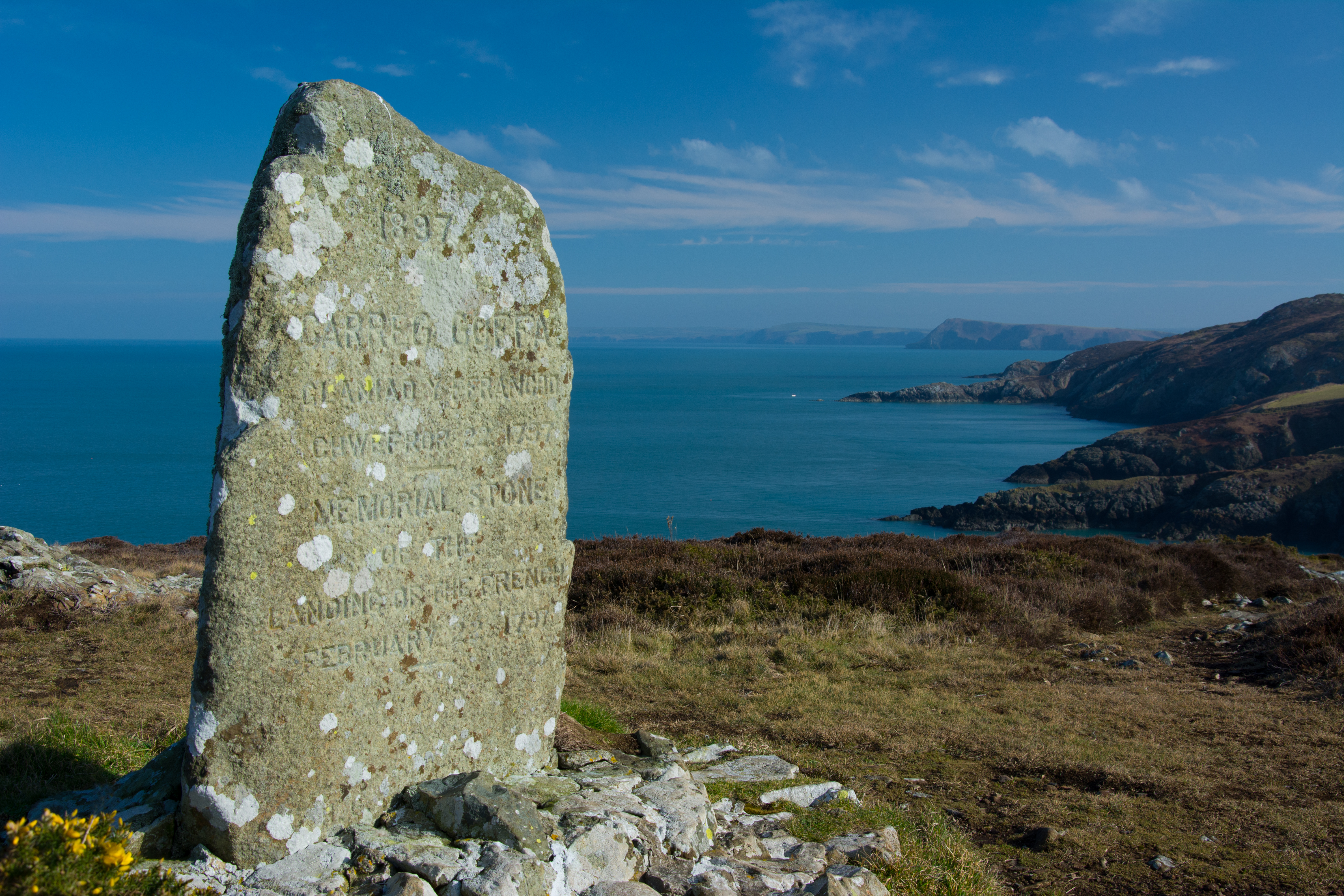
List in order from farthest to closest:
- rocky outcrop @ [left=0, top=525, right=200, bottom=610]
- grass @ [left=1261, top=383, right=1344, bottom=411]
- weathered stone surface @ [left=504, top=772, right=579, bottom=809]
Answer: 1. grass @ [left=1261, top=383, right=1344, bottom=411]
2. rocky outcrop @ [left=0, top=525, right=200, bottom=610]
3. weathered stone surface @ [left=504, top=772, right=579, bottom=809]

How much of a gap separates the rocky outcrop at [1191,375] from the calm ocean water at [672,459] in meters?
6.39

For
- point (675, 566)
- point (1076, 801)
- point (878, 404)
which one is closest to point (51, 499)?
point (675, 566)

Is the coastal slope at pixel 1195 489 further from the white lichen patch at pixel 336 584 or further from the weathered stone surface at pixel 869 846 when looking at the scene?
the white lichen patch at pixel 336 584

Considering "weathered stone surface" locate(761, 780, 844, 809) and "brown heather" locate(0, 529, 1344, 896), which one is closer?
"brown heather" locate(0, 529, 1344, 896)

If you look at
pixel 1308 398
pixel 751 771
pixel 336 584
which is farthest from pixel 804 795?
pixel 1308 398

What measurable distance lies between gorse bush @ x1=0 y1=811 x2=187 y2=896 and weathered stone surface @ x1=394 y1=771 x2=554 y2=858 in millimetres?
1100

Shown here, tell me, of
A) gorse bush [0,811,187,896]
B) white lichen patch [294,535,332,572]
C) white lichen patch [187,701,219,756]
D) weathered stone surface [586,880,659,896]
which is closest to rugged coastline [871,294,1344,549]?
weathered stone surface [586,880,659,896]

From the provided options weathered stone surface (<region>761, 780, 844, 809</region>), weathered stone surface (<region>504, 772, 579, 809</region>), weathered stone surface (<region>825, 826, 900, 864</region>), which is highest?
weathered stone surface (<region>504, 772, 579, 809</region>)

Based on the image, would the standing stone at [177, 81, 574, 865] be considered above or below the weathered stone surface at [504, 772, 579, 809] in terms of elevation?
above

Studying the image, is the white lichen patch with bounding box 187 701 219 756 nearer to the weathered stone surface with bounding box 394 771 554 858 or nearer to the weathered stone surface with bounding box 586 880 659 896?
the weathered stone surface with bounding box 394 771 554 858

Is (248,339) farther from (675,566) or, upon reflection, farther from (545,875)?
(675,566)

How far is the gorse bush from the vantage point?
236cm

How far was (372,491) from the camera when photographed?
150 inches

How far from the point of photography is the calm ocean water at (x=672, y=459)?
45500 mm
